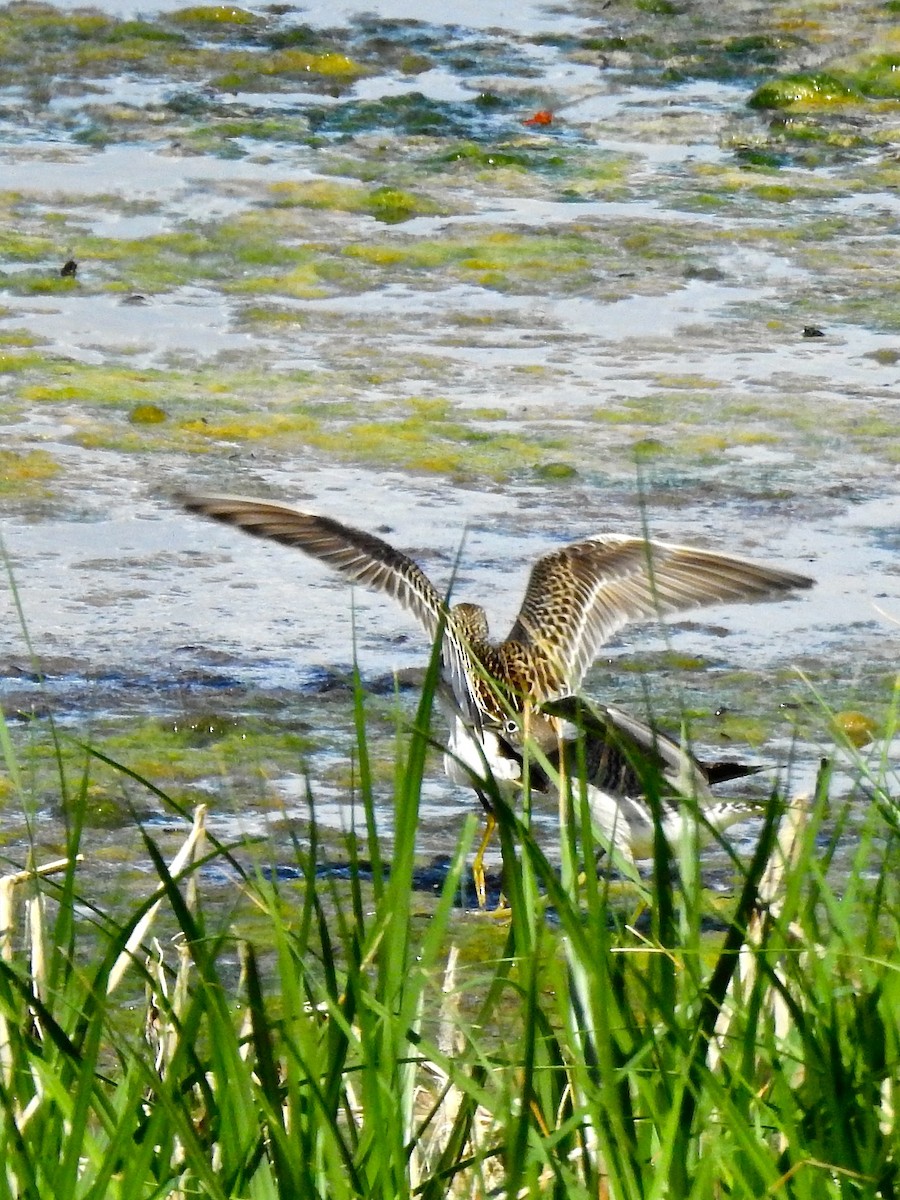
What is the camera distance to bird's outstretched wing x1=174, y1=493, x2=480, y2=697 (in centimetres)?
489

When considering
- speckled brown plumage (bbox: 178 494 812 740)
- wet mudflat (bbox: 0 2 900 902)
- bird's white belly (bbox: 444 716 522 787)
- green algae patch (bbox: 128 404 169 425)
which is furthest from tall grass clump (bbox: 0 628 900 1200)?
green algae patch (bbox: 128 404 169 425)

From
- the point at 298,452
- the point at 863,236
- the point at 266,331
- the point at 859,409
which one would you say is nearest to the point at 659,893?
the point at 298,452

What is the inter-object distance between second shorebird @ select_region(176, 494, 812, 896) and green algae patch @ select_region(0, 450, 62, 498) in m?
2.22

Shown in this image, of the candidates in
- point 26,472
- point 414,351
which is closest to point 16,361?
point 26,472

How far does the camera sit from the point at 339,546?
16.2ft

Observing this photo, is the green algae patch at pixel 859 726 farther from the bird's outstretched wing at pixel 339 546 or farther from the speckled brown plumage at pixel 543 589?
the bird's outstretched wing at pixel 339 546

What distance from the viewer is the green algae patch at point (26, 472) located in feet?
23.3

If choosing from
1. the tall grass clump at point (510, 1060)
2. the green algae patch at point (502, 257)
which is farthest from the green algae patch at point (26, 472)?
the tall grass clump at point (510, 1060)

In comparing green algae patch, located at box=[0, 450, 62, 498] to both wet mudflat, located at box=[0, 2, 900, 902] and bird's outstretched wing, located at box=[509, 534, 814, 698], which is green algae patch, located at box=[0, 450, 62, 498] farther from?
bird's outstretched wing, located at box=[509, 534, 814, 698]

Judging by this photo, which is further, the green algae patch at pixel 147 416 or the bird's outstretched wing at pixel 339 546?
the green algae patch at pixel 147 416

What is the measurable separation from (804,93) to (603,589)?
24.3 ft

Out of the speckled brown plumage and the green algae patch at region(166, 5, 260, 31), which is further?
the green algae patch at region(166, 5, 260, 31)

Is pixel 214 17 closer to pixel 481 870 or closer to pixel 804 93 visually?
pixel 804 93

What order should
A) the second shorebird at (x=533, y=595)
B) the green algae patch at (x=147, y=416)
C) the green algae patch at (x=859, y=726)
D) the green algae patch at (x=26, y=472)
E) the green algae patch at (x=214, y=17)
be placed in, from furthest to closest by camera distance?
the green algae patch at (x=214, y=17)
the green algae patch at (x=147, y=416)
the green algae patch at (x=26, y=472)
the green algae patch at (x=859, y=726)
the second shorebird at (x=533, y=595)
